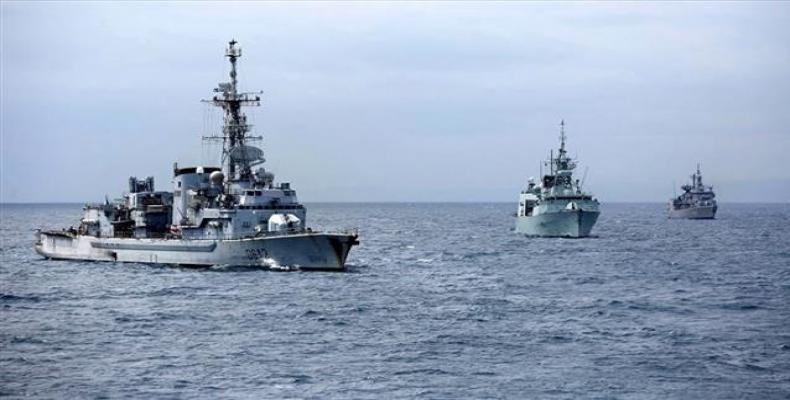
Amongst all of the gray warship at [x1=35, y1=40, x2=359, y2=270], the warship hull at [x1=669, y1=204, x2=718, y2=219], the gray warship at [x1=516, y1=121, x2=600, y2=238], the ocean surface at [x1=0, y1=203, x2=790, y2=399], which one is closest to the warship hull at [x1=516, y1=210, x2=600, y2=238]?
the gray warship at [x1=516, y1=121, x2=600, y2=238]

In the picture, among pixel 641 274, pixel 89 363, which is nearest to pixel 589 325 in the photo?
pixel 89 363

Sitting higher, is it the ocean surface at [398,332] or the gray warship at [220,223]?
the gray warship at [220,223]

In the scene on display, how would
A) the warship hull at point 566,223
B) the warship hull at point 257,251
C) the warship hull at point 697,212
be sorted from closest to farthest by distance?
the warship hull at point 257,251
the warship hull at point 566,223
the warship hull at point 697,212

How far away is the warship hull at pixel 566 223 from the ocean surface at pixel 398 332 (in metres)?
38.4

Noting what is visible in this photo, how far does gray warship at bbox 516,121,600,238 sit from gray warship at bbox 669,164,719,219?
7465 cm

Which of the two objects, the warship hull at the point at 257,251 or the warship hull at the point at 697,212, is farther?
the warship hull at the point at 697,212

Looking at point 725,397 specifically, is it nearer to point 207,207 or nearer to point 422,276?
point 422,276

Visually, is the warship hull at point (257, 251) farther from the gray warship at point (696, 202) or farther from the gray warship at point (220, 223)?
the gray warship at point (696, 202)

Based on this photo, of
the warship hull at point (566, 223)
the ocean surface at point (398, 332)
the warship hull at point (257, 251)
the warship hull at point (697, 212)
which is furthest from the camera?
the warship hull at point (697, 212)

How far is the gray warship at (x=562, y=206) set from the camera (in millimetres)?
107500

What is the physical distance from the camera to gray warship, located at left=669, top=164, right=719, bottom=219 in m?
180

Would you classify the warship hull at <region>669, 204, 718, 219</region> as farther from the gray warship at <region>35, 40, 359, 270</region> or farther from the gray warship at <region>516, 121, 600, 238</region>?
the gray warship at <region>35, 40, 359, 270</region>

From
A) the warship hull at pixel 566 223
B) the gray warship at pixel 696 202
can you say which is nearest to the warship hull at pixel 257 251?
the warship hull at pixel 566 223

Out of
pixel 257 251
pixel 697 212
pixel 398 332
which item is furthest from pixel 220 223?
pixel 697 212
